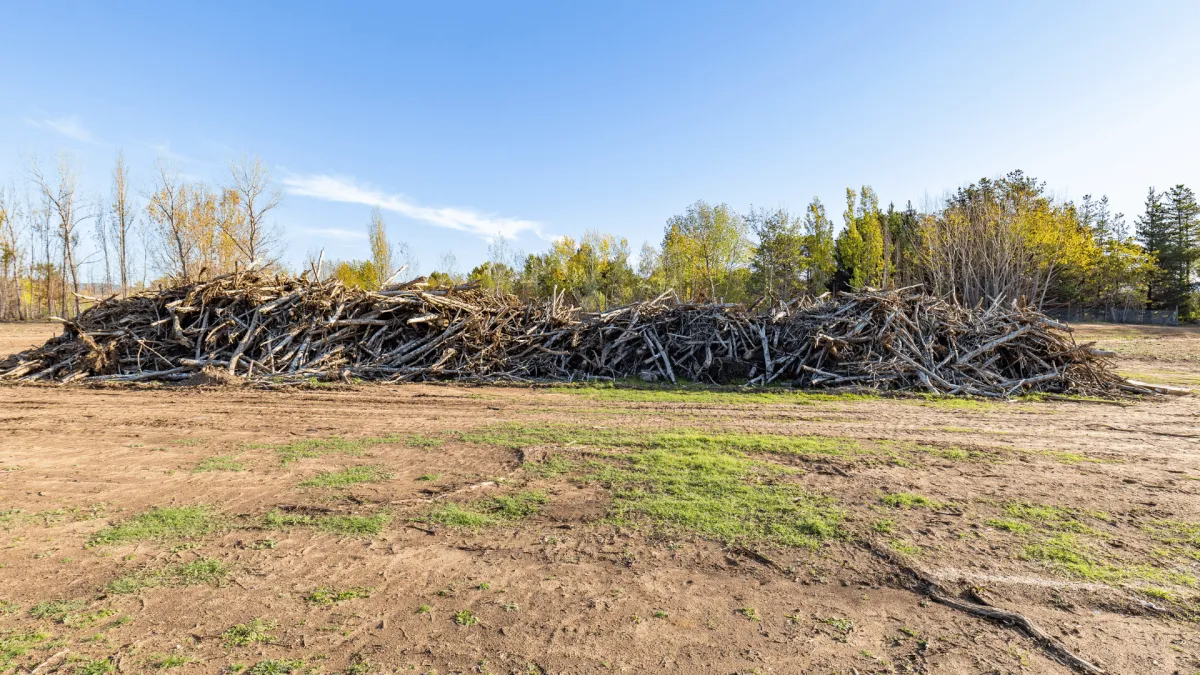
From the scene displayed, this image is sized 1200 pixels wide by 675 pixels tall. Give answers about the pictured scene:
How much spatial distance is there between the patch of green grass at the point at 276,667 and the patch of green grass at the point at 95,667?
0.60 m

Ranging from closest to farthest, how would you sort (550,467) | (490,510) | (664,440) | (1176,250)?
(490,510) → (550,467) → (664,440) → (1176,250)

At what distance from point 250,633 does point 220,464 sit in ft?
11.5

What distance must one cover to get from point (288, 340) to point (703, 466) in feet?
35.0

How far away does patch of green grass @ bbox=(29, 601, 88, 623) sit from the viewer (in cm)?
276

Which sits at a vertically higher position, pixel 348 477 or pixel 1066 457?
pixel 348 477

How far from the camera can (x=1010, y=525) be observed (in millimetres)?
4016

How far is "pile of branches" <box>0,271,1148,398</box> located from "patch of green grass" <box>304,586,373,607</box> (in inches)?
368

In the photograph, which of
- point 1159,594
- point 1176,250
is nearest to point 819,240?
point 1176,250

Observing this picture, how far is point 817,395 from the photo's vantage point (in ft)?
34.2

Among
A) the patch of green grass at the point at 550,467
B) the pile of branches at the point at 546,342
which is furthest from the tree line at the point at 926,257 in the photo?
the patch of green grass at the point at 550,467

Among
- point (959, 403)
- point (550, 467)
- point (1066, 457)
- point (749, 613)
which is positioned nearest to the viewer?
point (749, 613)

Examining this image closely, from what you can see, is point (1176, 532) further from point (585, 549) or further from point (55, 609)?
point (55, 609)

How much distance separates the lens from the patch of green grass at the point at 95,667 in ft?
7.68

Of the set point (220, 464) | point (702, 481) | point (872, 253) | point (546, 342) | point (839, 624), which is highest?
point (872, 253)
